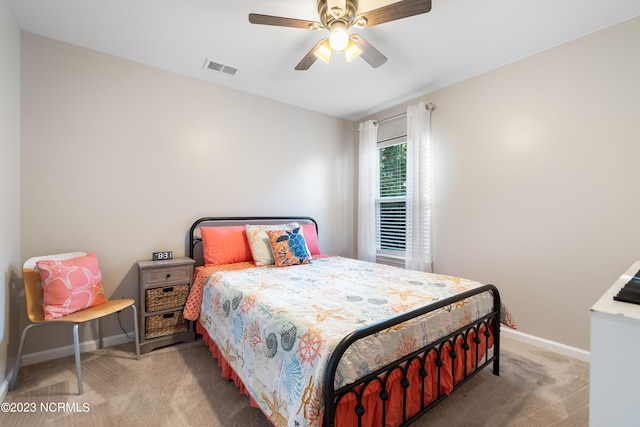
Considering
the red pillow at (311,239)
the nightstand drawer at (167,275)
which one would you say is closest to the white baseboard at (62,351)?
the nightstand drawer at (167,275)

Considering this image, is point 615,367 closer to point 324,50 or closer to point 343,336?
point 343,336

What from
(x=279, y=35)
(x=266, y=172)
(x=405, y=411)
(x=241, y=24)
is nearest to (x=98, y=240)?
(x=266, y=172)

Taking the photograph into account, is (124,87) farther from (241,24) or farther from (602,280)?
(602,280)

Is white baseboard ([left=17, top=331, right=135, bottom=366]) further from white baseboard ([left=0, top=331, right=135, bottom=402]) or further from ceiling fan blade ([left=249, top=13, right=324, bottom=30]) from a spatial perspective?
ceiling fan blade ([left=249, top=13, right=324, bottom=30])

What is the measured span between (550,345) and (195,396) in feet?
9.32

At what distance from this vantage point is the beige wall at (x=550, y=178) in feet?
6.81

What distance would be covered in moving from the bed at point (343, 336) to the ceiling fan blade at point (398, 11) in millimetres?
1664

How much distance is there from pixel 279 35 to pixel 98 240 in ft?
7.71

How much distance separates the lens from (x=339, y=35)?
1.81 meters

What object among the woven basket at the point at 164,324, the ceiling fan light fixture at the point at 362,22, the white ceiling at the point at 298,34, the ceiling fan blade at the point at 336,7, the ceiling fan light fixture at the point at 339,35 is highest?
the white ceiling at the point at 298,34

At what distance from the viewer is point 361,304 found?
1636 millimetres

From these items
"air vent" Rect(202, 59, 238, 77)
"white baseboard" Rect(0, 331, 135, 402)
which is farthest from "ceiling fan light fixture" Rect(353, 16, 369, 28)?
"white baseboard" Rect(0, 331, 135, 402)

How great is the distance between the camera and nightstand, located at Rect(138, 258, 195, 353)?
234cm

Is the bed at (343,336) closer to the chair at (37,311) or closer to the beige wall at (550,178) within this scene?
the chair at (37,311)
